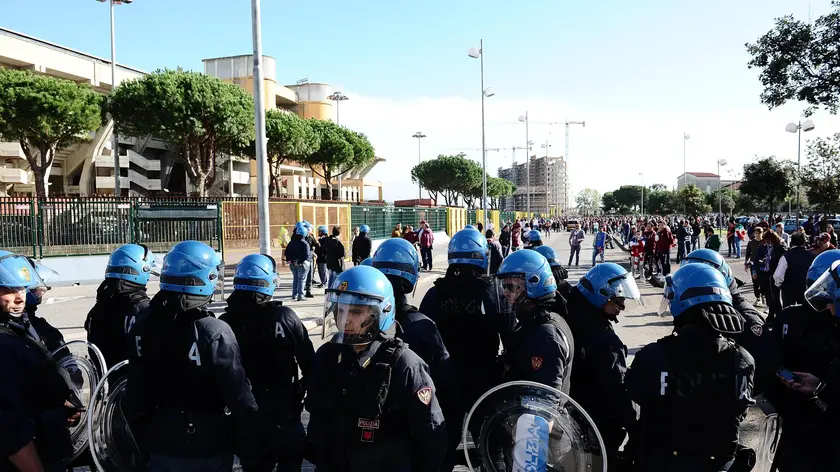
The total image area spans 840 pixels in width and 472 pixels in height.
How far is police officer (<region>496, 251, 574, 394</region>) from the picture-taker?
10.1ft

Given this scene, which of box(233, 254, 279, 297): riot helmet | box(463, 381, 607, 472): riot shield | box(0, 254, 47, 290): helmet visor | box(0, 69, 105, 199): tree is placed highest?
box(0, 69, 105, 199): tree

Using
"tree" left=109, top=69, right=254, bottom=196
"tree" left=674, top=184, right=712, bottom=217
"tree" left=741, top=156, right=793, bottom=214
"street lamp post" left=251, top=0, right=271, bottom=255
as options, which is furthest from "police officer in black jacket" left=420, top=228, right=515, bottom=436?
"tree" left=674, top=184, right=712, bottom=217

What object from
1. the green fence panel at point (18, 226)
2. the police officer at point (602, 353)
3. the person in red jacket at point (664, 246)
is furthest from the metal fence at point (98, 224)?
the police officer at point (602, 353)

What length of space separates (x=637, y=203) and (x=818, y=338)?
149878mm

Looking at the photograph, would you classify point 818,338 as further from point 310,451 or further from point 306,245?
point 306,245

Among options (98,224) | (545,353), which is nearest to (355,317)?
(545,353)

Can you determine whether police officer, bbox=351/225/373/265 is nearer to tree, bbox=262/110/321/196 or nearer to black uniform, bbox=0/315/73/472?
black uniform, bbox=0/315/73/472

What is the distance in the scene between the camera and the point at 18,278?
3084 millimetres

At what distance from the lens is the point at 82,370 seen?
4.23 metres

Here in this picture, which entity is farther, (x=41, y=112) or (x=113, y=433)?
(x=41, y=112)

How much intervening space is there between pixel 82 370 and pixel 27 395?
164 centimetres

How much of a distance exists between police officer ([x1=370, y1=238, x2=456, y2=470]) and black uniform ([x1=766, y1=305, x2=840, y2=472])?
5.84ft

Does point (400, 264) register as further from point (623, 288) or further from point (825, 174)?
point (825, 174)

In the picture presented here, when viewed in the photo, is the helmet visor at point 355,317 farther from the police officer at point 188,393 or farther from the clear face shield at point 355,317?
the police officer at point 188,393
